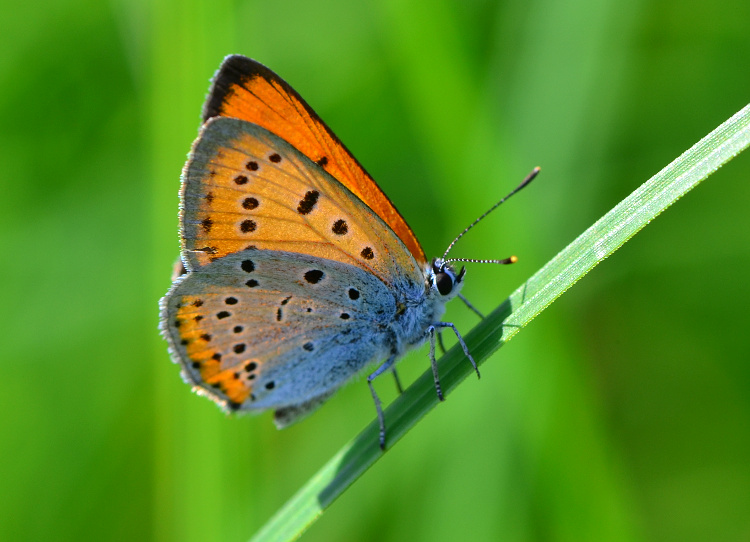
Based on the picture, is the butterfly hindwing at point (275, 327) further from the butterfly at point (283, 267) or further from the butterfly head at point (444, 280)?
the butterfly head at point (444, 280)

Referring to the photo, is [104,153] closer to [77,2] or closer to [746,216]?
[77,2]

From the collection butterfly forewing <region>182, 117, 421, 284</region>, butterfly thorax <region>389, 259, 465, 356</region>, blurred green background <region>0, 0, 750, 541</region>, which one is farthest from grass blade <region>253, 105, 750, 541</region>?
blurred green background <region>0, 0, 750, 541</region>

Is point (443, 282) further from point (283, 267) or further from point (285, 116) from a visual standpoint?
point (285, 116)

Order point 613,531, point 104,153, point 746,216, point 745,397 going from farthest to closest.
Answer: point 104,153, point 746,216, point 745,397, point 613,531

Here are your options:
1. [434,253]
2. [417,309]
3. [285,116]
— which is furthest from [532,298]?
[434,253]

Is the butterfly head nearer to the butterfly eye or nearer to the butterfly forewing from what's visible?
the butterfly eye

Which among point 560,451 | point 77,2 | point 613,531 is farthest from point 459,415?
point 77,2

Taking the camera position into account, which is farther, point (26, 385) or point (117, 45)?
point (117, 45)
